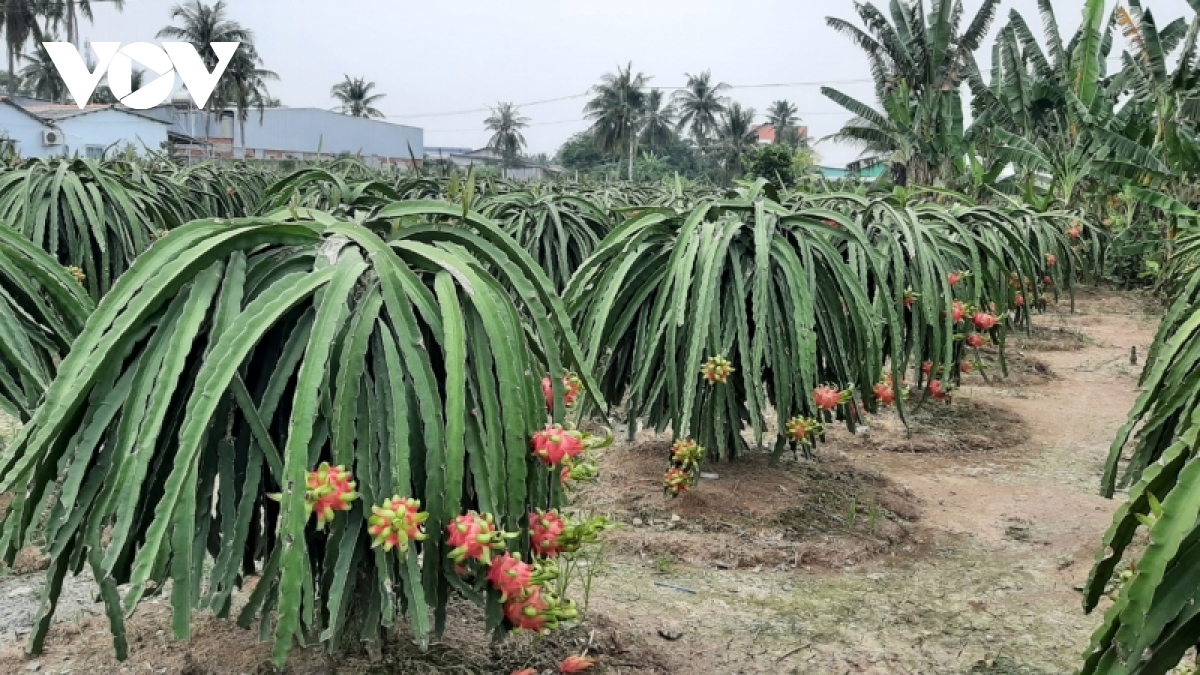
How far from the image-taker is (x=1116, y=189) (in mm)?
15156

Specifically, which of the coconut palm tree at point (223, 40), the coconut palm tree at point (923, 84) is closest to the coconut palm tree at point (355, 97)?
the coconut palm tree at point (223, 40)

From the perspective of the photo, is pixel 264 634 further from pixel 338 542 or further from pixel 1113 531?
pixel 1113 531

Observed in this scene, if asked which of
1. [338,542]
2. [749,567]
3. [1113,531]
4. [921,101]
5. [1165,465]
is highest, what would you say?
[921,101]

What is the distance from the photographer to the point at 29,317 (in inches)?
118

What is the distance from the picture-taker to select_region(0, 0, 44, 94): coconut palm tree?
126 ft

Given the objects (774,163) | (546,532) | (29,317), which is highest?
(774,163)

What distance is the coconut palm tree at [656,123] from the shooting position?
184 feet

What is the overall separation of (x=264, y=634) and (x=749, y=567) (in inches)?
86.7

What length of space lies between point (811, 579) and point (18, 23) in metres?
44.8

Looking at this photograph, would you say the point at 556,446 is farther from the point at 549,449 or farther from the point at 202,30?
→ the point at 202,30

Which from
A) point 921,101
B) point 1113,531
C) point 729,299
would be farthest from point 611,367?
point 921,101

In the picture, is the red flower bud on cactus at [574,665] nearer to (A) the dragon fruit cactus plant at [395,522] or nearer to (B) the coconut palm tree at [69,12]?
(A) the dragon fruit cactus plant at [395,522]

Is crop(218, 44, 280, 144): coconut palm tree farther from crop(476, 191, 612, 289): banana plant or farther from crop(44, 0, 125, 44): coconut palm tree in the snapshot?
crop(476, 191, 612, 289): banana plant

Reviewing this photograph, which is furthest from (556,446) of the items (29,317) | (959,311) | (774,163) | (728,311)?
(774,163)
